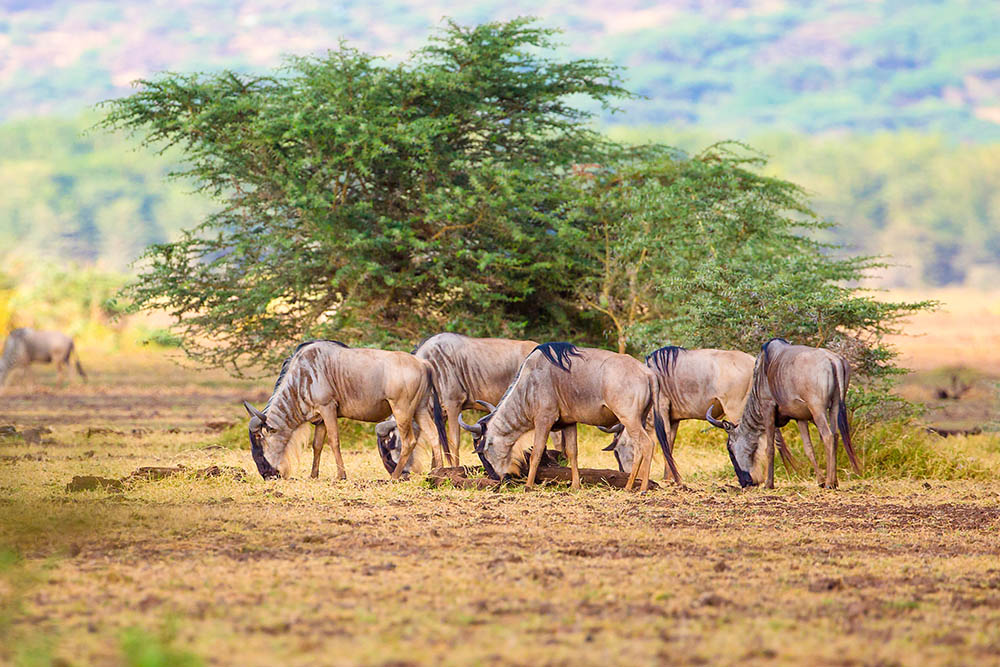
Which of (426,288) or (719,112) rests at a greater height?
(719,112)

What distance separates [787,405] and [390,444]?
14.3 feet

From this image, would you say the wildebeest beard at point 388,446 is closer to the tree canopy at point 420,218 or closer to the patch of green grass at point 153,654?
the tree canopy at point 420,218

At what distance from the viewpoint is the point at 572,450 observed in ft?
42.3

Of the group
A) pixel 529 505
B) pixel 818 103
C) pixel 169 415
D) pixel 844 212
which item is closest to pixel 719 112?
pixel 818 103

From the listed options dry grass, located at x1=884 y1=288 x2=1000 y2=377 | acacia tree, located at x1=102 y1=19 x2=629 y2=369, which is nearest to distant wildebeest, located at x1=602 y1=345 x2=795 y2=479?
acacia tree, located at x1=102 y1=19 x2=629 y2=369

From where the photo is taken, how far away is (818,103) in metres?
173

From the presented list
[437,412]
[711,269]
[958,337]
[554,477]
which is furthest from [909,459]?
[958,337]

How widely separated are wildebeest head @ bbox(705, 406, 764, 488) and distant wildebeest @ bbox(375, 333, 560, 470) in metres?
2.52

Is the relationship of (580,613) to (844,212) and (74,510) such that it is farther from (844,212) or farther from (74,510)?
(844,212)

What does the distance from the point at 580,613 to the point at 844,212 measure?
3713 inches

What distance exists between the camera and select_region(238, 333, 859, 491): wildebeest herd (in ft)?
41.0

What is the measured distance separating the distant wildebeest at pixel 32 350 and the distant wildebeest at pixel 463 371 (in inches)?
760

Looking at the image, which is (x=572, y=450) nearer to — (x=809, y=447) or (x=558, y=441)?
(x=558, y=441)

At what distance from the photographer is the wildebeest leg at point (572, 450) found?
41.5 ft
